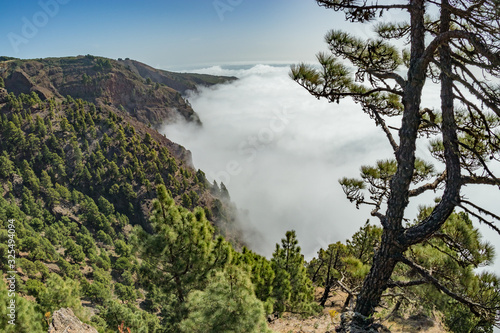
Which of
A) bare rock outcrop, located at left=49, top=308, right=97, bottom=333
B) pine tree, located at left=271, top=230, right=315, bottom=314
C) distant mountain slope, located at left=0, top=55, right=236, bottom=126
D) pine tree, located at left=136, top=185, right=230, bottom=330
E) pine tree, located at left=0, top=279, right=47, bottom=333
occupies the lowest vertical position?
pine tree, located at left=0, top=279, right=47, bottom=333

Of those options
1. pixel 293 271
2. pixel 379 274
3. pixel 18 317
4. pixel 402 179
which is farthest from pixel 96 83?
pixel 379 274

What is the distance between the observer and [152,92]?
196000 mm

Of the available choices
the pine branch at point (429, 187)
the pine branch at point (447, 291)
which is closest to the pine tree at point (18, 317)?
the pine branch at point (447, 291)

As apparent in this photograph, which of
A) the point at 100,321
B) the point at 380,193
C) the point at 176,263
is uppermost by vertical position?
the point at 380,193

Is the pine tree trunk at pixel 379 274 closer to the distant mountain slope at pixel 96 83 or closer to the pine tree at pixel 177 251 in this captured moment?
the pine tree at pixel 177 251

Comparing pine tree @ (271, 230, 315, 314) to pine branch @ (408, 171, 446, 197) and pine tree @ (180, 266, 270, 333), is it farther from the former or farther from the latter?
pine branch @ (408, 171, 446, 197)

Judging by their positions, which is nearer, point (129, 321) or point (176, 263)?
point (176, 263)

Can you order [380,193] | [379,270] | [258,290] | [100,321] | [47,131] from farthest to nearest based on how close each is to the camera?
[47,131] → [100,321] → [258,290] → [380,193] → [379,270]

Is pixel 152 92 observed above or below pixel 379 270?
above

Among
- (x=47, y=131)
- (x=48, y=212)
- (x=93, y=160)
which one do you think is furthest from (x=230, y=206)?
(x=47, y=131)

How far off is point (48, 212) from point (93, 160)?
29.8 m

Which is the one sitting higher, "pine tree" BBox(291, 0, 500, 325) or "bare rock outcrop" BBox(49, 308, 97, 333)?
"pine tree" BBox(291, 0, 500, 325)

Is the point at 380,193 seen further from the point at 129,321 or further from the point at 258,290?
the point at 129,321

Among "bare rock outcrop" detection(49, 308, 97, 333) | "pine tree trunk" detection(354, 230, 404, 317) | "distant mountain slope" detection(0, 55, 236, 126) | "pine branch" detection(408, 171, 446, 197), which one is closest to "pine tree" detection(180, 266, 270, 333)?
"pine tree trunk" detection(354, 230, 404, 317)
